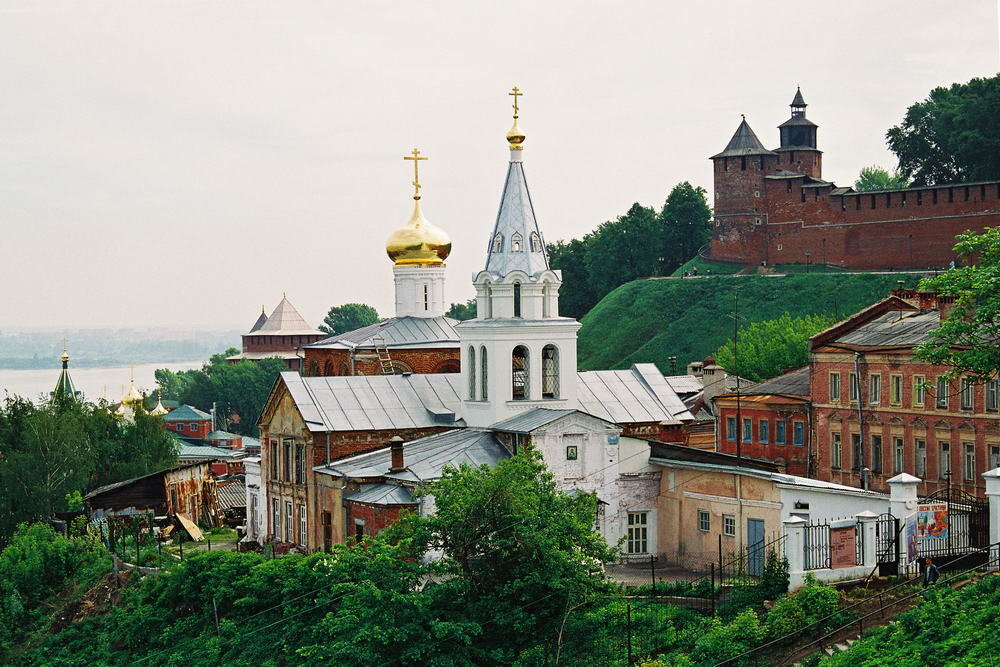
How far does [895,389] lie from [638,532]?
882 centimetres

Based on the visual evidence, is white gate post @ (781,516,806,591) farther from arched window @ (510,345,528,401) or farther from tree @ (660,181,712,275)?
tree @ (660,181,712,275)

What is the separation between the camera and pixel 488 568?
24.1m

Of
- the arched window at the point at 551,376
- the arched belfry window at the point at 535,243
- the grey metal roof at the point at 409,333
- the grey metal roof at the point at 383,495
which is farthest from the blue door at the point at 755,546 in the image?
the grey metal roof at the point at 409,333

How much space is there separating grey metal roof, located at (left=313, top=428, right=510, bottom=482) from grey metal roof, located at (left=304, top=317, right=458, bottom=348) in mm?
8354

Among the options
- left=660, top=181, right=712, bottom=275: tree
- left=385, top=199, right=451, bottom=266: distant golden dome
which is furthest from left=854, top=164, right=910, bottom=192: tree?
left=385, top=199, right=451, bottom=266: distant golden dome

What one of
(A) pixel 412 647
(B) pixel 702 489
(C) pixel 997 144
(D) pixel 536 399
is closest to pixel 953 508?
(B) pixel 702 489

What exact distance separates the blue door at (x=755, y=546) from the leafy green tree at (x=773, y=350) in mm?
25460

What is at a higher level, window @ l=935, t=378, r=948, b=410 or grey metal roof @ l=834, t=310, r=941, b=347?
grey metal roof @ l=834, t=310, r=941, b=347

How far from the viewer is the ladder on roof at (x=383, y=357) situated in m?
39.7

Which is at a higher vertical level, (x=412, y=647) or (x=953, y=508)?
(x=953, y=508)

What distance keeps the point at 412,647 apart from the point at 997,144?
174ft

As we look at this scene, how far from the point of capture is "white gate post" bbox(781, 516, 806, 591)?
22.3 metres

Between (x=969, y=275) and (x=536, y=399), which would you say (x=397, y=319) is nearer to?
(x=536, y=399)

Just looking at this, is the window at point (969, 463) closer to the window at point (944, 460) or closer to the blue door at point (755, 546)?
the window at point (944, 460)
